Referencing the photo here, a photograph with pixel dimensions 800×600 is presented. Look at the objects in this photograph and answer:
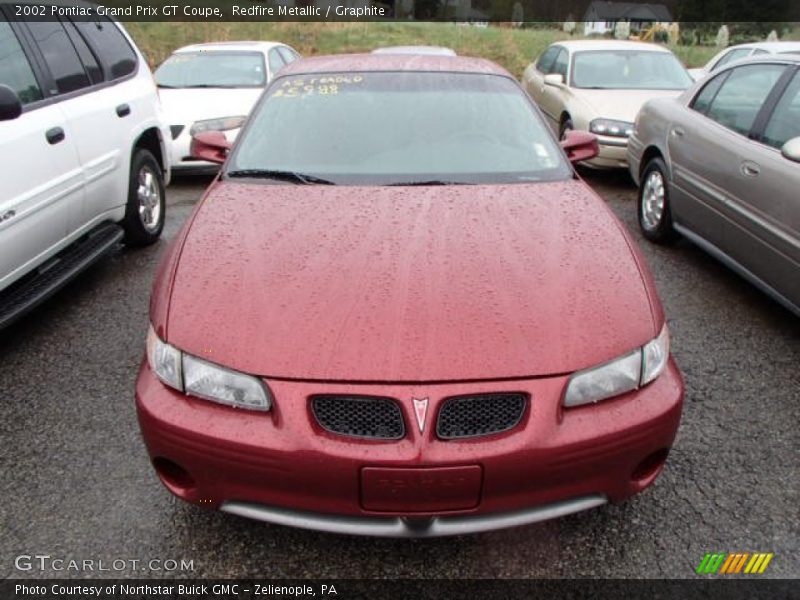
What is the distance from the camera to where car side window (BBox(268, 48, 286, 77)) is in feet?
27.6

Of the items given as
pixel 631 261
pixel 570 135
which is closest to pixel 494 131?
pixel 570 135

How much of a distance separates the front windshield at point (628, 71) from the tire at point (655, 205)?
9.07 feet

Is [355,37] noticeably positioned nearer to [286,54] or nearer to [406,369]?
[286,54]

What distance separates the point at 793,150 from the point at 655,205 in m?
1.94

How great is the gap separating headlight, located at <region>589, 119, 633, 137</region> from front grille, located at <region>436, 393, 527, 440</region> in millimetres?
5574

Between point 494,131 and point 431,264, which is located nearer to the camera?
point 431,264

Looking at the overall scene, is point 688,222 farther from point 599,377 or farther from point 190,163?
point 190,163

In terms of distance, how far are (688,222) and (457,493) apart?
349 centimetres

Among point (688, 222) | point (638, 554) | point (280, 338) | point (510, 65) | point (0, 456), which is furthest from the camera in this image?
point (510, 65)

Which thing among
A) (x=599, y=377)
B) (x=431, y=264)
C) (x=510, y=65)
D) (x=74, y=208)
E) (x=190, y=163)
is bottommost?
(x=510, y=65)

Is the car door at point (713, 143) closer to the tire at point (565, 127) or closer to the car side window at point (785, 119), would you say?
the car side window at point (785, 119)

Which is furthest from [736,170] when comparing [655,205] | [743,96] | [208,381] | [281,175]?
[208,381]

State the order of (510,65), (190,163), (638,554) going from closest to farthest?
1. (638,554)
2. (190,163)
3. (510,65)

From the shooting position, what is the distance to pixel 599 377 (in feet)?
6.40
